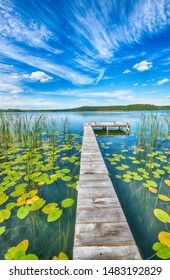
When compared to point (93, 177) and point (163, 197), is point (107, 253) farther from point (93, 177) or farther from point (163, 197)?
point (163, 197)

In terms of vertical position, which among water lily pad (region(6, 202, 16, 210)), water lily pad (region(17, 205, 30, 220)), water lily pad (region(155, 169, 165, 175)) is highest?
water lily pad (region(155, 169, 165, 175))

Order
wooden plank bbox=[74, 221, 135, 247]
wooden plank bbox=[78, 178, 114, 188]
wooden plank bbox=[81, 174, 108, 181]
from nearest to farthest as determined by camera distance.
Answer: wooden plank bbox=[74, 221, 135, 247] < wooden plank bbox=[78, 178, 114, 188] < wooden plank bbox=[81, 174, 108, 181]

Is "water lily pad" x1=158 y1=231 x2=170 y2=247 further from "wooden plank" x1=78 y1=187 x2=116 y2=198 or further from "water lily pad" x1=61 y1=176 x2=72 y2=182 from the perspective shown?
"water lily pad" x1=61 y1=176 x2=72 y2=182

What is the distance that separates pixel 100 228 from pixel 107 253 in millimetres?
241

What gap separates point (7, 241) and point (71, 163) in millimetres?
2526

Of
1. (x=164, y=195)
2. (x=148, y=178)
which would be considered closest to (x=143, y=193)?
(x=164, y=195)

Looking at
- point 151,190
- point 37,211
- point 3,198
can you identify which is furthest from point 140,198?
point 3,198

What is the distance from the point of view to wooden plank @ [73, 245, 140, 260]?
1.03m

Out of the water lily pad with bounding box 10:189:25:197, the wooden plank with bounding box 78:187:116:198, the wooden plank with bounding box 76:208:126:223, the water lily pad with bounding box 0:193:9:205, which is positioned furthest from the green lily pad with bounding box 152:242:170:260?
the water lily pad with bounding box 0:193:9:205

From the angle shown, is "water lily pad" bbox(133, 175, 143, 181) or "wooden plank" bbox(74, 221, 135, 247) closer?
"wooden plank" bbox(74, 221, 135, 247)

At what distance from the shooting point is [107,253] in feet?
3.49

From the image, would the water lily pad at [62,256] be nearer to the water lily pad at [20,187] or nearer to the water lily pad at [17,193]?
the water lily pad at [17,193]

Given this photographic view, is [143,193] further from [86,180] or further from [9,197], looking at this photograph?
[9,197]

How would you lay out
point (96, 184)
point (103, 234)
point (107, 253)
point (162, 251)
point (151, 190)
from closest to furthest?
point (107, 253) < point (103, 234) < point (162, 251) < point (96, 184) < point (151, 190)
